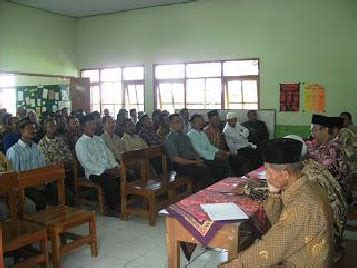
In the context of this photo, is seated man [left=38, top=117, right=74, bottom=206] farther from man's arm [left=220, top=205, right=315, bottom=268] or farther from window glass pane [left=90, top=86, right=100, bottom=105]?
window glass pane [left=90, top=86, right=100, bottom=105]

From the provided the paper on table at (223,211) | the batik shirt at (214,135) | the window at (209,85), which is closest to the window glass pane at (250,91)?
the window at (209,85)

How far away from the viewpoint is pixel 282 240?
1637 mm

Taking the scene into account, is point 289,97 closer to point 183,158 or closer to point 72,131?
point 183,158

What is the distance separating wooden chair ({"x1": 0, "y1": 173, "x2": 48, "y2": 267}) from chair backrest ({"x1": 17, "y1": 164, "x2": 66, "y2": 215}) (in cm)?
10

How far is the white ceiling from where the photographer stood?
874cm

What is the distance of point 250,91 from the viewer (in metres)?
8.48

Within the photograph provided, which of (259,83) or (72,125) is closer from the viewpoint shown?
(72,125)

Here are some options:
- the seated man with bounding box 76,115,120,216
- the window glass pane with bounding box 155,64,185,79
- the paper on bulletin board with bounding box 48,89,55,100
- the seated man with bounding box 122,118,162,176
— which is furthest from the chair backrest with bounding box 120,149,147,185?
the paper on bulletin board with bounding box 48,89,55,100

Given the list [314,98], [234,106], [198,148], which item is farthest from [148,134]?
[314,98]

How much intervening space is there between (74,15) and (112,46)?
1356mm

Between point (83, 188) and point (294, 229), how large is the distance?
3967 millimetres

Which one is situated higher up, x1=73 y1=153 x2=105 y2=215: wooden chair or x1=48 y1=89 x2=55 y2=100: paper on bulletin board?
x1=48 y1=89 x2=55 y2=100: paper on bulletin board

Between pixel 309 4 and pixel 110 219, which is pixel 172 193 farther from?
pixel 309 4

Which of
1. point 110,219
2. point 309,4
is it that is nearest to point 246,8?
point 309,4
